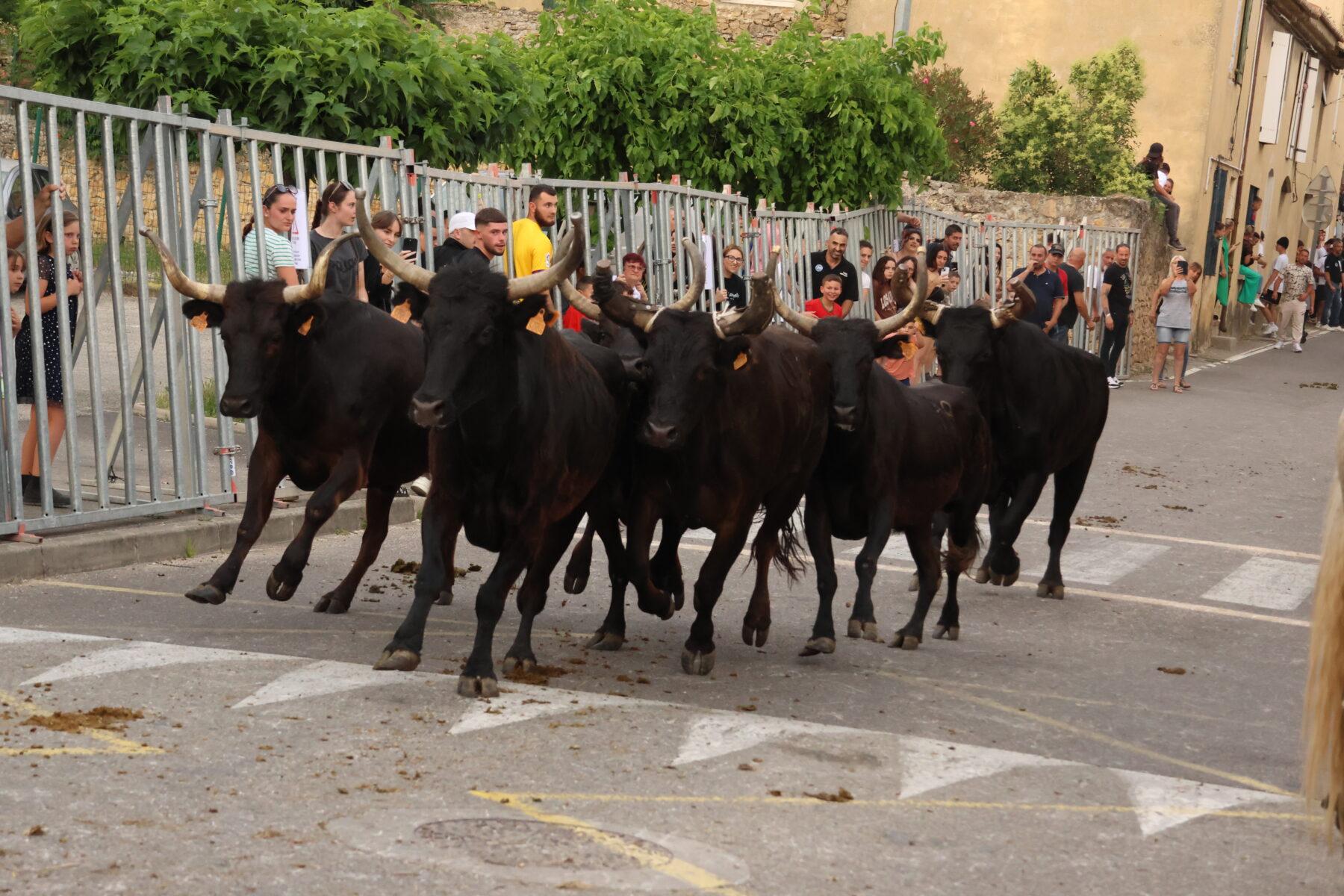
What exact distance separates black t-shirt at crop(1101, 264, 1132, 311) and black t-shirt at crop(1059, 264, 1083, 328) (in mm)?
1689

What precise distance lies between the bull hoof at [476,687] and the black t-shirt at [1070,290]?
56.7 feet

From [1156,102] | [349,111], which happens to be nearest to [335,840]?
[349,111]

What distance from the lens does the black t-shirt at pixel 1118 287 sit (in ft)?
81.6

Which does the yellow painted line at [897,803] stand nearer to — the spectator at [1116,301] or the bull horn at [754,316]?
the bull horn at [754,316]

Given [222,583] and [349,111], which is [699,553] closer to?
[222,583]

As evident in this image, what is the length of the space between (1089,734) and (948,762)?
3.50ft

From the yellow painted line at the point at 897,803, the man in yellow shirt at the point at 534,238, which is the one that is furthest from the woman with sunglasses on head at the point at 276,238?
the yellow painted line at the point at 897,803

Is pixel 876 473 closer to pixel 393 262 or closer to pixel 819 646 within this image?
pixel 819 646

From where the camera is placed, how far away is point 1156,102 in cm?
3294

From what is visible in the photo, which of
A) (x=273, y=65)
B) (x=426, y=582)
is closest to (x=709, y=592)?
(x=426, y=582)

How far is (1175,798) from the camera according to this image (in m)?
5.87

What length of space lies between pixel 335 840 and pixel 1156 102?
30774mm

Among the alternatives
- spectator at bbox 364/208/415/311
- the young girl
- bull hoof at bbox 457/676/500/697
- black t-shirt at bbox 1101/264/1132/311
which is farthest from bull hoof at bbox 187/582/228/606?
black t-shirt at bbox 1101/264/1132/311

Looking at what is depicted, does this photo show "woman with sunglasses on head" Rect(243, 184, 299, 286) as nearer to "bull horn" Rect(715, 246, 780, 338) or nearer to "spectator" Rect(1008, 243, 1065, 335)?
"bull horn" Rect(715, 246, 780, 338)
